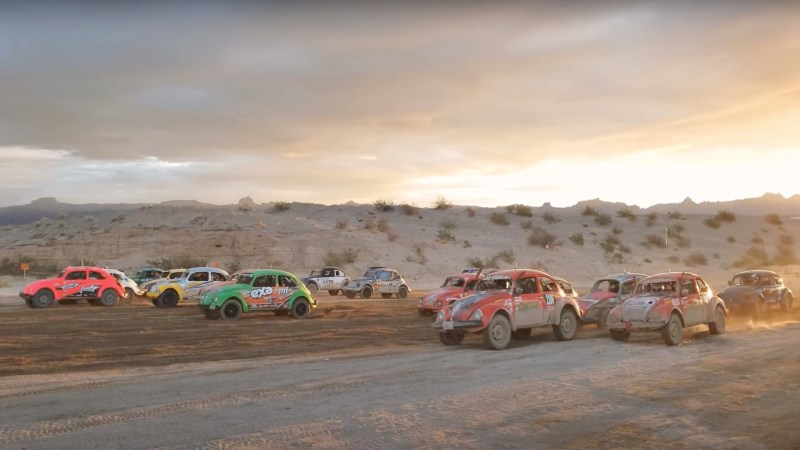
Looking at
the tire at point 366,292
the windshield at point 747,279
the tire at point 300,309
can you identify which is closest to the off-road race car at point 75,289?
the tire at point 300,309

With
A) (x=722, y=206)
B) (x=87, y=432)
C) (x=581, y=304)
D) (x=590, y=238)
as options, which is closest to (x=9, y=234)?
(x=590, y=238)

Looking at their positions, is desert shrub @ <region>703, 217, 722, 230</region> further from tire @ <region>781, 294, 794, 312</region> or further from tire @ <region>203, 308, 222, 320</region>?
tire @ <region>203, 308, 222, 320</region>

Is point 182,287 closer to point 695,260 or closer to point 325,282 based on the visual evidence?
point 325,282

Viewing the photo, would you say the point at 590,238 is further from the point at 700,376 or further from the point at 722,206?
the point at 722,206

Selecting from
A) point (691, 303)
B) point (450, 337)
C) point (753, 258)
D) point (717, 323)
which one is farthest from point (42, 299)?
point (753, 258)

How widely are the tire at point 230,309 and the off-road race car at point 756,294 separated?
15716mm

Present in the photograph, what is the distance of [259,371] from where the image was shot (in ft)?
43.4

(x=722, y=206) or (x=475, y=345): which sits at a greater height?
(x=722, y=206)

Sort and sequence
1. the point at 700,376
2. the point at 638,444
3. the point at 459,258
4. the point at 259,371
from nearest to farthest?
1. the point at 638,444
2. the point at 700,376
3. the point at 259,371
4. the point at 459,258

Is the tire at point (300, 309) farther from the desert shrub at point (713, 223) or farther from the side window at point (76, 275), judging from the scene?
the desert shrub at point (713, 223)

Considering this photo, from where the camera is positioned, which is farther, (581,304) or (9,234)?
(9,234)

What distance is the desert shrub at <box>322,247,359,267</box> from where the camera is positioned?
179ft

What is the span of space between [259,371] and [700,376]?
308 inches

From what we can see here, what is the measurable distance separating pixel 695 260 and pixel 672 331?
56.7 metres
